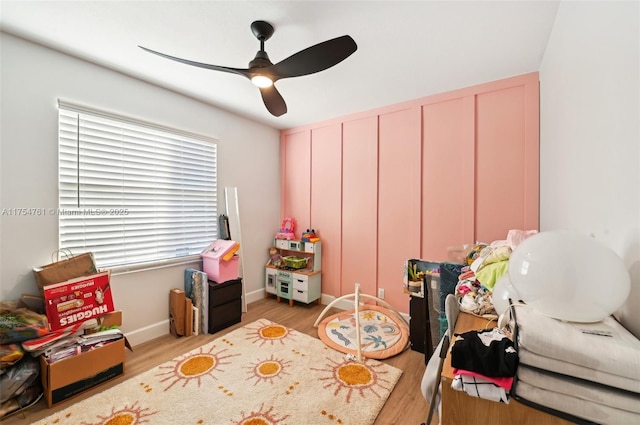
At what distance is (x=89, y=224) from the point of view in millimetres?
2232

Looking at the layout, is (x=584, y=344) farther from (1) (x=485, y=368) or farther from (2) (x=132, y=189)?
(2) (x=132, y=189)

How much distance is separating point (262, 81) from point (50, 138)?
179 cm

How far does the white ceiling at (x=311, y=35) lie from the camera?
1583 millimetres

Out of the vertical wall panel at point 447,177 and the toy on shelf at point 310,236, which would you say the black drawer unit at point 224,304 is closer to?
the toy on shelf at point 310,236

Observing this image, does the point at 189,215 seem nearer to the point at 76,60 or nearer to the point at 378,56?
the point at 76,60

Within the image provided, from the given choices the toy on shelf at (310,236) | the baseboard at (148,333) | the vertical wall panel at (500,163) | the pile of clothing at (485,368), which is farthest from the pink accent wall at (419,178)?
the pile of clothing at (485,368)

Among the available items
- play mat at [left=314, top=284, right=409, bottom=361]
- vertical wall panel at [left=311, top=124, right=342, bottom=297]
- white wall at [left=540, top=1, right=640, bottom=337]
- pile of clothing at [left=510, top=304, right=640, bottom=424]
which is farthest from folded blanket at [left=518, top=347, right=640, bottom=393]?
vertical wall panel at [left=311, top=124, right=342, bottom=297]

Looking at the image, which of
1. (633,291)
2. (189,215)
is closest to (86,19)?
(189,215)

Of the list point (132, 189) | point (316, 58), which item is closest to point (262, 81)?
point (316, 58)

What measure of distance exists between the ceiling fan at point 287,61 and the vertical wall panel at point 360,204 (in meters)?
1.63

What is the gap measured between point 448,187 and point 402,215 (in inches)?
22.8

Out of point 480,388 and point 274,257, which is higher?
point 480,388

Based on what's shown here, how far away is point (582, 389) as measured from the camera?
61 centimetres

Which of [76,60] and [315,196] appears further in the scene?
[315,196]
